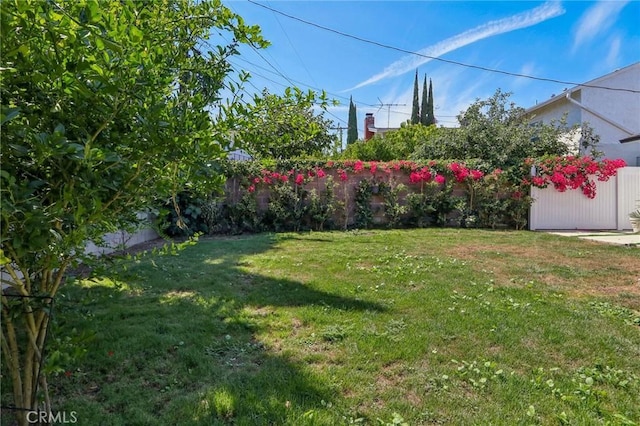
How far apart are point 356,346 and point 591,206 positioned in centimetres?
1063

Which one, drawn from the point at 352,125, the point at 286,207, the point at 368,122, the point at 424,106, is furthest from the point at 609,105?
the point at 352,125

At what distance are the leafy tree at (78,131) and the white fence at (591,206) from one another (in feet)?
35.4

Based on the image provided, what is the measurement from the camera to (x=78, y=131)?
57.3 inches

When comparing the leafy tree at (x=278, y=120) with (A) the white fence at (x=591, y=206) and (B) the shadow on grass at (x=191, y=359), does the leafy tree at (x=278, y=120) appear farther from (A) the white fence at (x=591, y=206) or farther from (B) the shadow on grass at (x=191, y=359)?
(A) the white fence at (x=591, y=206)

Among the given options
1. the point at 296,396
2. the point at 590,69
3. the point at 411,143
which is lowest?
the point at 296,396

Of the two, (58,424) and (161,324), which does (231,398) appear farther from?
(161,324)

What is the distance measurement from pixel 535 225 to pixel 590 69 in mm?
9439

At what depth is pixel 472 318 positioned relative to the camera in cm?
350

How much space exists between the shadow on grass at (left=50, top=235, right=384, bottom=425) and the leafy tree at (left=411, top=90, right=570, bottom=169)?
9.09m

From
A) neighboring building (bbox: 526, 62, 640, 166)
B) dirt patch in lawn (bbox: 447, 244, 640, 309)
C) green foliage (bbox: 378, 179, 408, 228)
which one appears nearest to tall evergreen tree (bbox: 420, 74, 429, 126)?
neighboring building (bbox: 526, 62, 640, 166)

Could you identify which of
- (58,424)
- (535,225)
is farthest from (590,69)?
(58,424)

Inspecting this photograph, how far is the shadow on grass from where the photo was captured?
83.3 inches

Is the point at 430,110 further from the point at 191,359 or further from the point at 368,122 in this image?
the point at 191,359

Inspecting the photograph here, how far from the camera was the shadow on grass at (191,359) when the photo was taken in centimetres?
212
